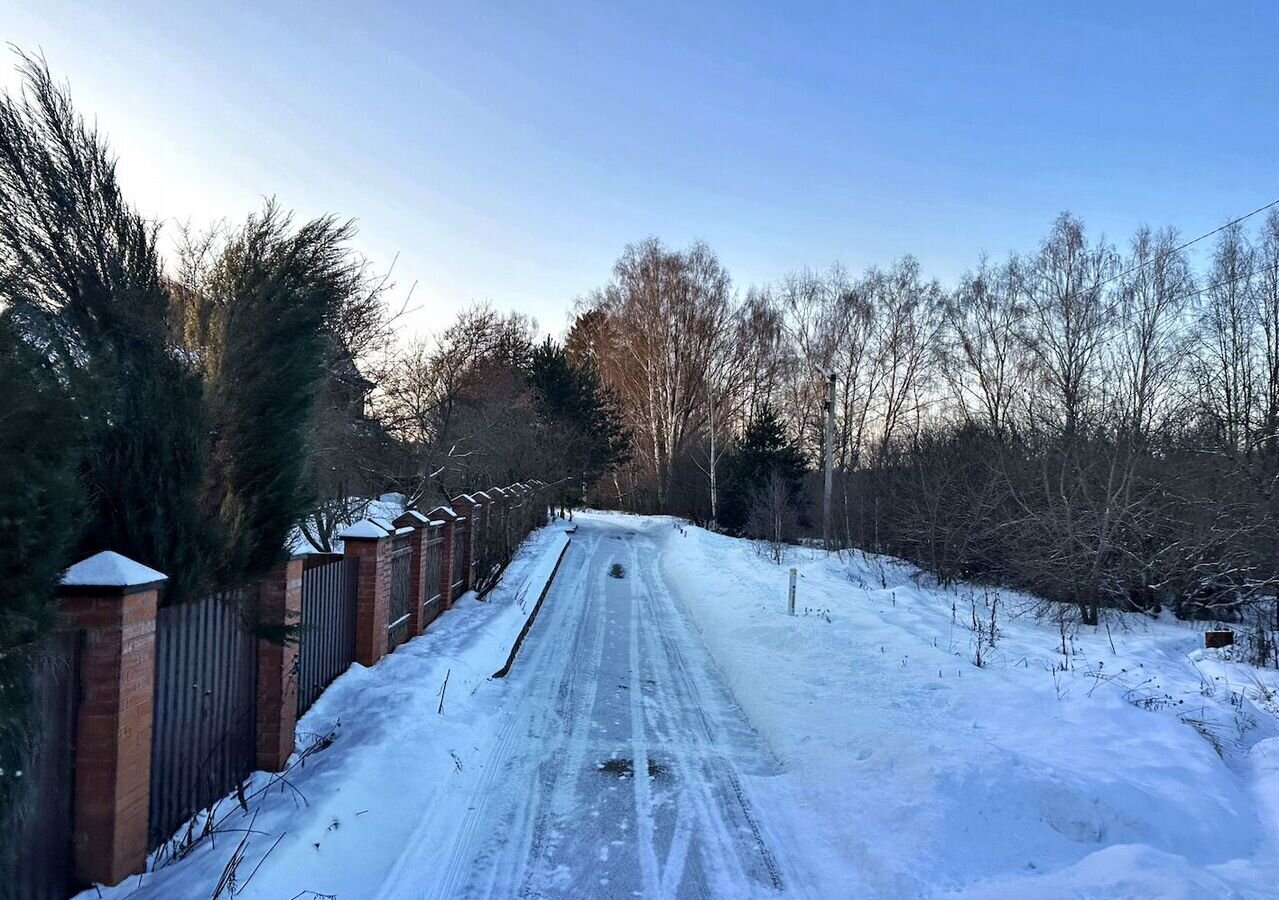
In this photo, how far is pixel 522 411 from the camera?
28.2 metres

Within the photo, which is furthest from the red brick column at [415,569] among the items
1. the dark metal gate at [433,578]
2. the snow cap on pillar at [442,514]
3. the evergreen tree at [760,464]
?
the evergreen tree at [760,464]

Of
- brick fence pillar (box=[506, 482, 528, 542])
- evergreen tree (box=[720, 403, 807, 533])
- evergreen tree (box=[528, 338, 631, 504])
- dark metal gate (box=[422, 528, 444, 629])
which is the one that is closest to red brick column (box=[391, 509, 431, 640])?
dark metal gate (box=[422, 528, 444, 629])

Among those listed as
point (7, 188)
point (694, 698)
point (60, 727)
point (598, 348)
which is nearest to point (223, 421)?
point (7, 188)

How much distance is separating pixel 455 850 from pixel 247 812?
4.08ft

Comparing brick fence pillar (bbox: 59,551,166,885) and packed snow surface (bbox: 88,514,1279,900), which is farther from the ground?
brick fence pillar (bbox: 59,551,166,885)

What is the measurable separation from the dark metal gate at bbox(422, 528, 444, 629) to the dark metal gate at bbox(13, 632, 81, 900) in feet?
21.8

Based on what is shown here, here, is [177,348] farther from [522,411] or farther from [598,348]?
[598,348]

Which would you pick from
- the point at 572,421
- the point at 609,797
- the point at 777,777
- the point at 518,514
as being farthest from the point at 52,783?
the point at 572,421

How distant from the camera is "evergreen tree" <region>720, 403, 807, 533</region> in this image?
33.5 meters

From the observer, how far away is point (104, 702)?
327cm

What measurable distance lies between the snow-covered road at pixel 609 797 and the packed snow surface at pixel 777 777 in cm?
2

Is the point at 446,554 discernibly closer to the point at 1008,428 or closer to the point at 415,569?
the point at 415,569

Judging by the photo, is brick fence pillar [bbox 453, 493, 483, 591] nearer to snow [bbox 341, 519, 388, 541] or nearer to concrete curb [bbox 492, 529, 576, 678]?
concrete curb [bbox 492, 529, 576, 678]

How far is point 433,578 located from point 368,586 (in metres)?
3.38
